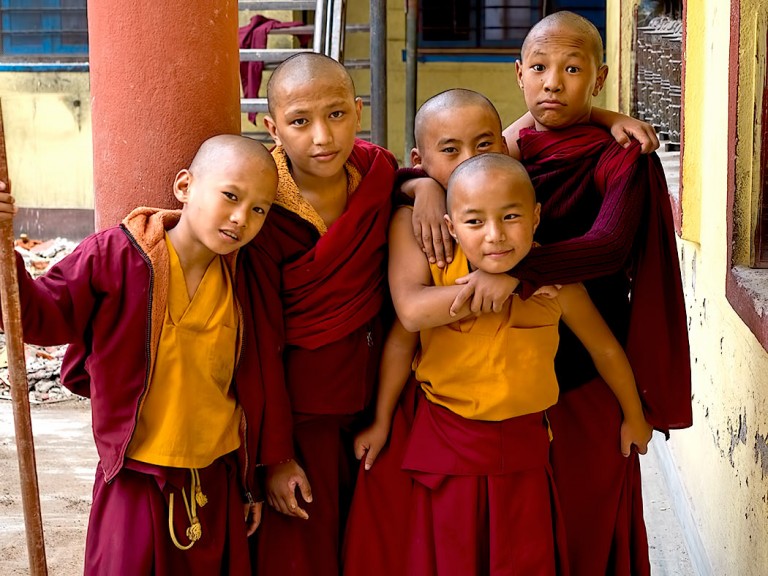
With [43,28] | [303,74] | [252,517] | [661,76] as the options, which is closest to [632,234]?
[303,74]

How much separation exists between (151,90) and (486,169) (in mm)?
942

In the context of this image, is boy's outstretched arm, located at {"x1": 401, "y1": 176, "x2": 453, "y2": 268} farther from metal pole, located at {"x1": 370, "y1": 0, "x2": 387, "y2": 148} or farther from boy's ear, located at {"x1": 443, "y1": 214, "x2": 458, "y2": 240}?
metal pole, located at {"x1": 370, "y1": 0, "x2": 387, "y2": 148}

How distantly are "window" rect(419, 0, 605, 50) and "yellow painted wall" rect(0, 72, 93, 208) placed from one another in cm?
347

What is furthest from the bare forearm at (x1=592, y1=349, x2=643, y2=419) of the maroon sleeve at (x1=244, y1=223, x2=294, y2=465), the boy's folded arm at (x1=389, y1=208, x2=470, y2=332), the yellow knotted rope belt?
the yellow knotted rope belt

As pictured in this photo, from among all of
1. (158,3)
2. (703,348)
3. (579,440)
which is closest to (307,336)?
(579,440)

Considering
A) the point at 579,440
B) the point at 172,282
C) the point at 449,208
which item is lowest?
the point at 579,440

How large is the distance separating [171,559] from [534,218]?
1146mm

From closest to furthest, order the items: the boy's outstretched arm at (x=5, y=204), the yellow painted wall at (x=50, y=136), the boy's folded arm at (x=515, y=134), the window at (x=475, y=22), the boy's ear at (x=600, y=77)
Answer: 1. the boy's outstretched arm at (x=5, y=204)
2. the boy's ear at (x=600, y=77)
3. the boy's folded arm at (x=515, y=134)
4. the yellow painted wall at (x=50, y=136)
5. the window at (x=475, y=22)

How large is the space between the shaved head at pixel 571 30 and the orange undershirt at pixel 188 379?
0.97 meters

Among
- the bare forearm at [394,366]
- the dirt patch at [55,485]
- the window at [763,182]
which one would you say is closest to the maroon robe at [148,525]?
the bare forearm at [394,366]

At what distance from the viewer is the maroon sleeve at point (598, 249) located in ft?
7.52

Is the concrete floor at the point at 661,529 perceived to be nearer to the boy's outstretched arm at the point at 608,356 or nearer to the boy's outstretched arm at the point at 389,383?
the boy's outstretched arm at the point at 608,356

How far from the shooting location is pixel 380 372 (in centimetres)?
257

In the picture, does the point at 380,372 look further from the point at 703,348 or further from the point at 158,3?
the point at 703,348
